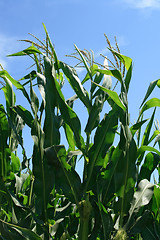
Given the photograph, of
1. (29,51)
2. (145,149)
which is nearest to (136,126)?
(145,149)

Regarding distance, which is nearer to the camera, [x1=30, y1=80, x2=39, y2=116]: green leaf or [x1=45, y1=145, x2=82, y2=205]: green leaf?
[x1=45, y1=145, x2=82, y2=205]: green leaf

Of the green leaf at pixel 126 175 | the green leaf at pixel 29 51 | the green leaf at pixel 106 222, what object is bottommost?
the green leaf at pixel 106 222

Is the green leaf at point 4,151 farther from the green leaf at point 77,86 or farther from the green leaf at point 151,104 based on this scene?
the green leaf at point 151,104

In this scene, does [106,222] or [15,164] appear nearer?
[106,222]

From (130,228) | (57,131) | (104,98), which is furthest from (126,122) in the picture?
(130,228)

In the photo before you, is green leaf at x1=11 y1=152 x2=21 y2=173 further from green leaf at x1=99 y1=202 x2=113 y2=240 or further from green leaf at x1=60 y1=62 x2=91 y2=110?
green leaf at x1=99 y1=202 x2=113 y2=240

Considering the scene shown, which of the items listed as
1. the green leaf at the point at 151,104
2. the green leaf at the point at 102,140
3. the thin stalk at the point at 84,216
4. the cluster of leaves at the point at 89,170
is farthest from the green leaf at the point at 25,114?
the green leaf at the point at 151,104

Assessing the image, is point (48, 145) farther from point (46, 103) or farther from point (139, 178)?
point (139, 178)

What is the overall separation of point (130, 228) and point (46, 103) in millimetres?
792

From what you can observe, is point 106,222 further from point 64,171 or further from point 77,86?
point 77,86

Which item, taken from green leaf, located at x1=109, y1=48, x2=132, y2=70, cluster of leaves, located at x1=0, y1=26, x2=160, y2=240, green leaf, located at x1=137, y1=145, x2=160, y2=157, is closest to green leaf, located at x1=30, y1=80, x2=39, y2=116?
cluster of leaves, located at x1=0, y1=26, x2=160, y2=240

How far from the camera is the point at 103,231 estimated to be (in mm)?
1746

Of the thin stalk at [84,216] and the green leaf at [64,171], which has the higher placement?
the green leaf at [64,171]

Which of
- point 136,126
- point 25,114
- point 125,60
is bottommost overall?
point 136,126
